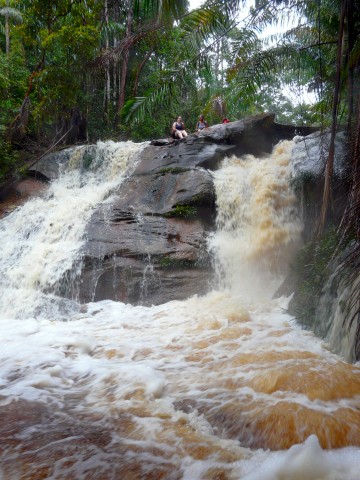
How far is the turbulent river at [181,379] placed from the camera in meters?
2.39

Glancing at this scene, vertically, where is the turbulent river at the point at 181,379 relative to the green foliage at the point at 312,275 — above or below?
below

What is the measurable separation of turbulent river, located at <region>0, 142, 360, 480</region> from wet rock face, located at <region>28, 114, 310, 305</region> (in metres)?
0.35

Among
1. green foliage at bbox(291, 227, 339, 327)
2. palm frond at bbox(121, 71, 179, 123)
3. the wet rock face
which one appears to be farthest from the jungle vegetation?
the wet rock face

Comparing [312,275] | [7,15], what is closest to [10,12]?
[7,15]

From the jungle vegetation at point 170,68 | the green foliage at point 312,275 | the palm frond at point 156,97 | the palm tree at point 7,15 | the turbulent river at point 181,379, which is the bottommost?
the turbulent river at point 181,379

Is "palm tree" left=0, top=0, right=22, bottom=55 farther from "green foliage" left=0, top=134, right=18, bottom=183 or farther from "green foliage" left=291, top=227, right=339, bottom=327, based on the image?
"green foliage" left=291, top=227, right=339, bottom=327

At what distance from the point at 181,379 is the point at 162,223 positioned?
17.6ft

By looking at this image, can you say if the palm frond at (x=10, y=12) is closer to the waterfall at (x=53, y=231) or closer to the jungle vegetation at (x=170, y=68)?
the jungle vegetation at (x=170, y=68)

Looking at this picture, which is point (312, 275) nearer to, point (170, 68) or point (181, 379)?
point (181, 379)

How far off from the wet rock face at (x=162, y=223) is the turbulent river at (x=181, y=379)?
0.35 metres

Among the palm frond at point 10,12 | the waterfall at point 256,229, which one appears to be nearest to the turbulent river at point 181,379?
the waterfall at point 256,229

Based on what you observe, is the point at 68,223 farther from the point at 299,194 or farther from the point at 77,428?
the point at 77,428

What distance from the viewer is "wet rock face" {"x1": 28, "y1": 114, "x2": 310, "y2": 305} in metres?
7.88

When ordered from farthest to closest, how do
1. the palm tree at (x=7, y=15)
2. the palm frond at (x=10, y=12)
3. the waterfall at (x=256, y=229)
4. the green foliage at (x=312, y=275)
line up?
the palm frond at (x=10, y=12) → the palm tree at (x=7, y=15) → the waterfall at (x=256, y=229) → the green foliage at (x=312, y=275)
